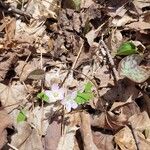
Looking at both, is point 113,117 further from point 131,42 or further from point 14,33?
point 14,33

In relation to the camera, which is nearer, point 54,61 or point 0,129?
point 0,129

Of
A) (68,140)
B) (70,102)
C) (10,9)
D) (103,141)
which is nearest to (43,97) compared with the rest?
(70,102)

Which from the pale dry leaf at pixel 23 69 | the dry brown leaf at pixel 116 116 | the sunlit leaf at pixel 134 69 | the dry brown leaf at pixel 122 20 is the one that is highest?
the dry brown leaf at pixel 122 20

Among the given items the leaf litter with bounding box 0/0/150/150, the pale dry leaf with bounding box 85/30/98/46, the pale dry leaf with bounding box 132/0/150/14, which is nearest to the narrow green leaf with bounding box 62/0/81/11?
the leaf litter with bounding box 0/0/150/150

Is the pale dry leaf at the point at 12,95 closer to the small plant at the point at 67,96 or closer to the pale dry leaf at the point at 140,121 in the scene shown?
the small plant at the point at 67,96

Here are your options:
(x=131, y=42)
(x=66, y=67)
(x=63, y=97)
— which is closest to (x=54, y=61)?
(x=66, y=67)

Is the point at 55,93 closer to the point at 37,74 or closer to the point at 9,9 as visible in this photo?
the point at 37,74

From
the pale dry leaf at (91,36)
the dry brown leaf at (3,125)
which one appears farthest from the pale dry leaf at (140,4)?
the dry brown leaf at (3,125)
